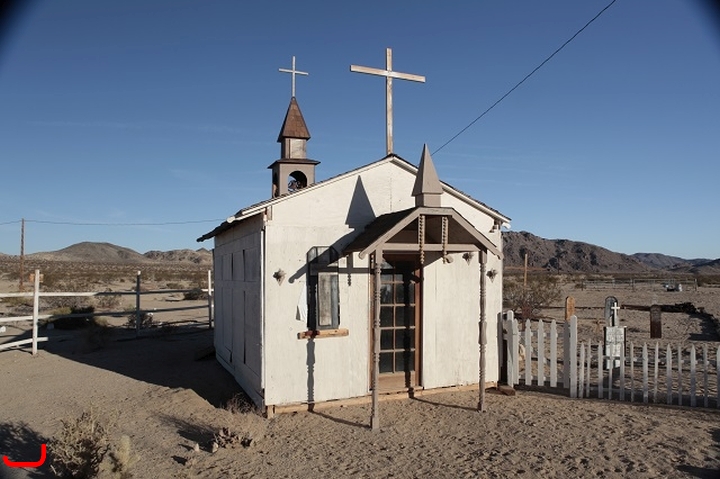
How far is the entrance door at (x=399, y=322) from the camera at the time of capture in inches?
363

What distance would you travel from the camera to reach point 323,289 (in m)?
8.68

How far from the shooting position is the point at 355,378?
29.0 feet

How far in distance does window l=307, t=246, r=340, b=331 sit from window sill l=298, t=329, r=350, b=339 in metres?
0.07

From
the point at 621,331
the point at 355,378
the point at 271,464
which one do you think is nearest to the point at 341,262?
the point at 355,378

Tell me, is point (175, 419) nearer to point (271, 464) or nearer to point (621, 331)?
point (271, 464)

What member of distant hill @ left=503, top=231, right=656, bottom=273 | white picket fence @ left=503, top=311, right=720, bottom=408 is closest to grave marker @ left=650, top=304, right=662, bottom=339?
white picket fence @ left=503, top=311, right=720, bottom=408

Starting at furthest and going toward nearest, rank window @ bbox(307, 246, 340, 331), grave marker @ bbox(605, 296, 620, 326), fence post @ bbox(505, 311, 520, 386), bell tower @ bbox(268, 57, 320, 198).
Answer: bell tower @ bbox(268, 57, 320, 198), grave marker @ bbox(605, 296, 620, 326), fence post @ bbox(505, 311, 520, 386), window @ bbox(307, 246, 340, 331)

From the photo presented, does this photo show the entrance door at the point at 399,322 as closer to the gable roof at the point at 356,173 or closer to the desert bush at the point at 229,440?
the gable roof at the point at 356,173

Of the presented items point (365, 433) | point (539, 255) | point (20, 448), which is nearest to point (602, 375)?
point (365, 433)

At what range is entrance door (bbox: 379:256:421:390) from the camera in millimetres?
9227

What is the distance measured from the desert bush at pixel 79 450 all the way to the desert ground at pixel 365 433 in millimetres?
478

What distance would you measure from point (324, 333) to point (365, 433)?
1.80 meters

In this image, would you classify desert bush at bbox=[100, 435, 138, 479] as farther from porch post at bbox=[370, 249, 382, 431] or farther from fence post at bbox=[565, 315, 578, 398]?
fence post at bbox=[565, 315, 578, 398]

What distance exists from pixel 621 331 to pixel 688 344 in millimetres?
5793
